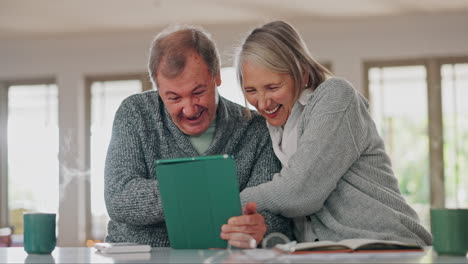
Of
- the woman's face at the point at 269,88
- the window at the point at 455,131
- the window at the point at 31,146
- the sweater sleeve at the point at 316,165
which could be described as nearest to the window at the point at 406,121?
the window at the point at 455,131

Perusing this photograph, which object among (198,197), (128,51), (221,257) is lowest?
(221,257)

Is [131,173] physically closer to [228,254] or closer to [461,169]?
[228,254]

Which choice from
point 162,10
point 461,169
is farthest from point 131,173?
point 461,169

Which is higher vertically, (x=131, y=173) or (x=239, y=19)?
(x=239, y=19)

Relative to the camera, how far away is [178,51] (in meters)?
2.05

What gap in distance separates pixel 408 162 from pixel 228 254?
242 inches

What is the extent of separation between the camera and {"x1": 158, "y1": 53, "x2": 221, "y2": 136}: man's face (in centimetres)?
203

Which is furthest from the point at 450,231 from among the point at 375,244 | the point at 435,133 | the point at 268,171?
the point at 435,133

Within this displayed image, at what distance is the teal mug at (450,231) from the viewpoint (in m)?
1.47

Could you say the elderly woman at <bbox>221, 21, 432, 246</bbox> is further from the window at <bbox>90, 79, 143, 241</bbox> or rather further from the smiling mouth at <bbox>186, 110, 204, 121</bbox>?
the window at <bbox>90, 79, 143, 241</bbox>

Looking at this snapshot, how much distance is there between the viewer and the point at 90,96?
802cm

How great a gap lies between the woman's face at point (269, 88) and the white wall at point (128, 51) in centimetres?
529

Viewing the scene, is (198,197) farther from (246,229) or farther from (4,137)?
(4,137)

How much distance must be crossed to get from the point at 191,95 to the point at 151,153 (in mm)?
215
